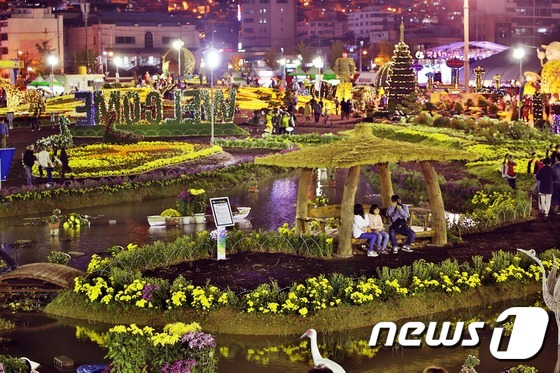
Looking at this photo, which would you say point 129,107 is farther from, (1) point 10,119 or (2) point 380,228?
(2) point 380,228

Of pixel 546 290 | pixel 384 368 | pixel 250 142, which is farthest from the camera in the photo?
pixel 250 142

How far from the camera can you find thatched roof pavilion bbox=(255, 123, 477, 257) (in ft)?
78.3

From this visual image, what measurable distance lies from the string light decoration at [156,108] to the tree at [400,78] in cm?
1488

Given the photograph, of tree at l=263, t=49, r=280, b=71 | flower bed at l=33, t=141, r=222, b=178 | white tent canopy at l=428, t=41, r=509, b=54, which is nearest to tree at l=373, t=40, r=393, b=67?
tree at l=263, t=49, r=280, b=71

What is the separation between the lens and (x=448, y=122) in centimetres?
5769

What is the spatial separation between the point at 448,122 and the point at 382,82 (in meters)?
30.7

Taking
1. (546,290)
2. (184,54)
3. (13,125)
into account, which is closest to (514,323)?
(546,290)

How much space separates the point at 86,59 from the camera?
451ft

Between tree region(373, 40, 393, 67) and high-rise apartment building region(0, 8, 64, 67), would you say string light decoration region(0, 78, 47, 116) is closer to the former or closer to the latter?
high-rise apartment building region(0, 8, 64, 67)

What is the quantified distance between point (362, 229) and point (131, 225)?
8594mm

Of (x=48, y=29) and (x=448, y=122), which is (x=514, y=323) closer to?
(x=448, y=122)

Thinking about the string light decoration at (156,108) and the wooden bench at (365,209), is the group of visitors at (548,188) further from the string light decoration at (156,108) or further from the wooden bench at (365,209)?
the string light decoration at (156,108)

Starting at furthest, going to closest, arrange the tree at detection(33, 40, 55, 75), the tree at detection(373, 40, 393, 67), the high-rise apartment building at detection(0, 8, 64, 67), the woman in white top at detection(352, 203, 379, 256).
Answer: the tree at detection(373, 40, 393, 67) < the high-rise apartment building at detection(0, 8, 64, 67) < the tree at detection(33, 40, 55, 75) < the woman in white top at detection(352, 203, 379, 256)

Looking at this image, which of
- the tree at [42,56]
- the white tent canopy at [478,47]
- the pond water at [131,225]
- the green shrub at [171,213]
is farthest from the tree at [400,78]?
the tree at [42,56]
